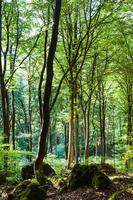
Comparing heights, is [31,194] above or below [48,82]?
below

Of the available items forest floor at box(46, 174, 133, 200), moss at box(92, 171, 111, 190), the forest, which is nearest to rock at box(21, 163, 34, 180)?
the forest

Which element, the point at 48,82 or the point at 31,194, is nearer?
the point at 31,194

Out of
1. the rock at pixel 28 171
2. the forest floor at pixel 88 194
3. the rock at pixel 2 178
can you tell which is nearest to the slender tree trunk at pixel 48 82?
the forest floor at pixel 88 194

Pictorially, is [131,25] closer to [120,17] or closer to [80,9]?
[120,17]

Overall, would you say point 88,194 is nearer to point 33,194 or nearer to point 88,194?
point 88,194

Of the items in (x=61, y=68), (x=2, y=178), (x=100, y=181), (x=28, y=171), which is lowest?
(x=2, y=178)

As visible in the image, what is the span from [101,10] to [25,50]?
5061 mm

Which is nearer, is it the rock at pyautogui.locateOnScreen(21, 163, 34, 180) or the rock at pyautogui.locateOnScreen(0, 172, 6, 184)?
the rock at pyautogui.locateOnScreen(21, 163, 34, 180)

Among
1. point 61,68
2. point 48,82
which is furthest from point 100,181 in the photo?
point 61,68

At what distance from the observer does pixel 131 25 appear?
15438 millimetres

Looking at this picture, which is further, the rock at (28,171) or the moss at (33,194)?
the rock at (28,171)

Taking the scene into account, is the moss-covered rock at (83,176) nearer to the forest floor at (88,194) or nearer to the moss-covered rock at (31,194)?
the forest floor at (88,194)

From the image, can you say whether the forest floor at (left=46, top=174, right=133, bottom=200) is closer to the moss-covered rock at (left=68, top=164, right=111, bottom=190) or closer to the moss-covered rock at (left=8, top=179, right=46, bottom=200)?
the moss-covered rock at (left=68, top=164, right=111, bottom=190)

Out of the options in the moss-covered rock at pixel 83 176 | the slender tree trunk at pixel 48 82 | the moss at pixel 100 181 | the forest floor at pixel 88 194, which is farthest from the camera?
the slender tree trunk at pixel 48 82
